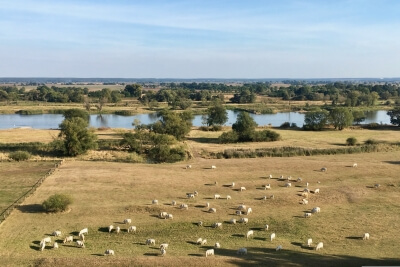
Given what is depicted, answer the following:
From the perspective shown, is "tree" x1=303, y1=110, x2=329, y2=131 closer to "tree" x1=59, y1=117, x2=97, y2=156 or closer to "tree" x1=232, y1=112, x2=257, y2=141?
"tree" x1=232, y1=112, x2=257, y2=141

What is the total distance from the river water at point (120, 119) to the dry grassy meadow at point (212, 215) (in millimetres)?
44942

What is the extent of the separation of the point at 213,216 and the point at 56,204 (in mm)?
11167

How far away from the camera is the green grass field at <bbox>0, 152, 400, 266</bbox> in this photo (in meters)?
20.7

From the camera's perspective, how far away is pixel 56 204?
90.0 feet

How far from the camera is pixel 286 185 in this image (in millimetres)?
34500

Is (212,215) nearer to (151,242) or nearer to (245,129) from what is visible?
(151,242)

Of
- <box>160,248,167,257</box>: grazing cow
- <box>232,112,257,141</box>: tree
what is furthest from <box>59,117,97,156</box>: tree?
<box>160,248,167,257</box>: grazing cow

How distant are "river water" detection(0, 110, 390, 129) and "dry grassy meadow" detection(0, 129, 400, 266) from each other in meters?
44.9

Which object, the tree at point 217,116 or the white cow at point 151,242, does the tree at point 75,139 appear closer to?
the white cow at point 151,242

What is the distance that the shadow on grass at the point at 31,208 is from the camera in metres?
28.2

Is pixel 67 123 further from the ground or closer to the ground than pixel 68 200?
further from the ground

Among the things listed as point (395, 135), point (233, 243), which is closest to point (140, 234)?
point (233, 243)

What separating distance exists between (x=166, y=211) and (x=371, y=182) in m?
19.8

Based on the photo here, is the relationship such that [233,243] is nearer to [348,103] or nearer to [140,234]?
[140,234]
